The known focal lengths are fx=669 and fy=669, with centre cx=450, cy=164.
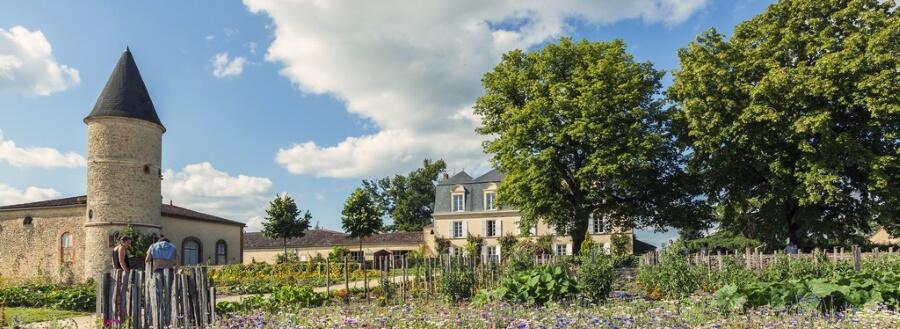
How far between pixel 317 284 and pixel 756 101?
621 inches

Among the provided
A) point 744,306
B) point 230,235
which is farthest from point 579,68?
point 230,235

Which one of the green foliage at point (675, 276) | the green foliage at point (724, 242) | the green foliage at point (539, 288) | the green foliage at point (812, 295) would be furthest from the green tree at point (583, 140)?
the green foliage at point (812, 295)

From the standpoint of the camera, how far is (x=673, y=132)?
85.1ft

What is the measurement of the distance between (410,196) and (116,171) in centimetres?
3348

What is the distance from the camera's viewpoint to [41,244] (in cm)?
3186

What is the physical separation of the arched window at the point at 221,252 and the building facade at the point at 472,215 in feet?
45.1

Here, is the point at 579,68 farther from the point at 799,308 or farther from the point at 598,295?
the point at 799,308

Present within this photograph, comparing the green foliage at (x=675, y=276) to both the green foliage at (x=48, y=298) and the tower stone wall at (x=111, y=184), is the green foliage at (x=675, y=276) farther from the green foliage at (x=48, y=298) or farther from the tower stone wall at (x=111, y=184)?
the tower stone wall at (x=111, y=184)

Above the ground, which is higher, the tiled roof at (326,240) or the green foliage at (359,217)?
the green foliage at (359,217)

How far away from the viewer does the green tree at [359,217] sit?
38250 mm

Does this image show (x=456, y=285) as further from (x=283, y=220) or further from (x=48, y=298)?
(x=283, y=220)

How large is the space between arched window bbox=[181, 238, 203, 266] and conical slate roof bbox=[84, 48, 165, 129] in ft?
22.8

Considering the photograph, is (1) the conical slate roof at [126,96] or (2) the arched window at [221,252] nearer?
(1) the conical slate roof at [126,96]

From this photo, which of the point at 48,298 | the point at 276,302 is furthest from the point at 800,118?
the point at 48,298
